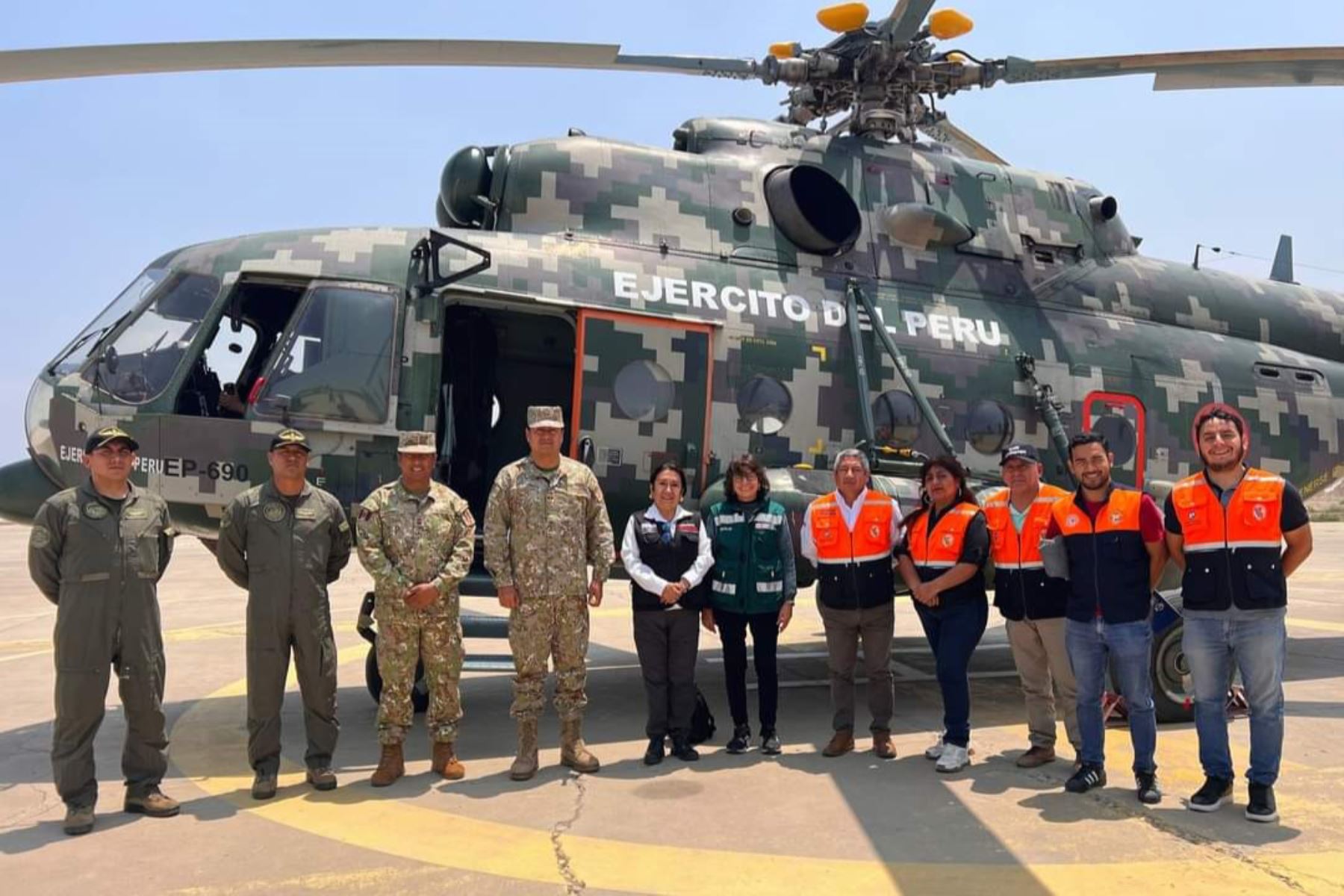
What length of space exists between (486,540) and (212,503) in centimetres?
193

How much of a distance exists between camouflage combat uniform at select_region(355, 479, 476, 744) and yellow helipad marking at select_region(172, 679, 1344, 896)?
626mm

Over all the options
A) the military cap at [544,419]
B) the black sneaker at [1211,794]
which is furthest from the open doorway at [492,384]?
the black sneaker at [1211,794]

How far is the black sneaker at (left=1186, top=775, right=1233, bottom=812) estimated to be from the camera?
4816 millimetres

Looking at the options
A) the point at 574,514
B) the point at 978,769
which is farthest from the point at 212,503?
the point at 978,769

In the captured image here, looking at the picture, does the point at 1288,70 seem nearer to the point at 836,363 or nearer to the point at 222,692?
the point at 836,363

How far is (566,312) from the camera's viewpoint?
6.81 meters

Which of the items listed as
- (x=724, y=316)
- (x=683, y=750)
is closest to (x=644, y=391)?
(x=724, y=316)

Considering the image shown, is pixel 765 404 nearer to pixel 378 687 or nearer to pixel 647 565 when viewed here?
pixel 647 565

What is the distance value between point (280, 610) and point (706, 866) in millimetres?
2562

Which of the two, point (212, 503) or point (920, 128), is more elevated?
point (920, 128)

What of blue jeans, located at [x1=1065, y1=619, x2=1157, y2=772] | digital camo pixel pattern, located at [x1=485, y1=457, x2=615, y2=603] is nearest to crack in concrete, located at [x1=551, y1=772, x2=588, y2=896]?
digital camo pixel pattern, located at [x1=485, y1=457, x2=615, y2=603]

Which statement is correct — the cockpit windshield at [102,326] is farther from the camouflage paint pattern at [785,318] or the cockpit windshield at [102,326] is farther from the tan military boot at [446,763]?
the tan military boot at [446,763]

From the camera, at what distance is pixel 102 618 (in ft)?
15.9

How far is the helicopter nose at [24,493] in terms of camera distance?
6.31 metres
